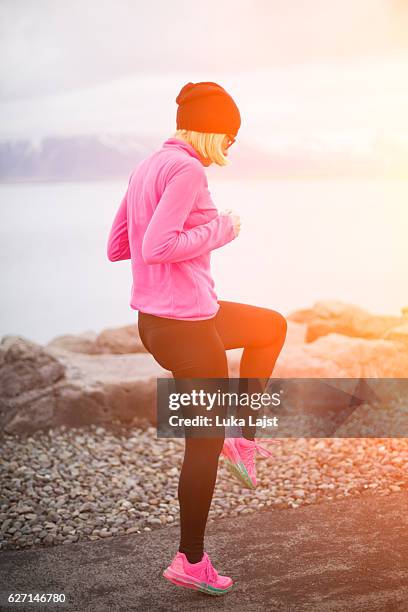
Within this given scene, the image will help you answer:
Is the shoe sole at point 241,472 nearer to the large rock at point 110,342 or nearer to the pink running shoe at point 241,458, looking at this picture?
the pink running shoe at point 241,458

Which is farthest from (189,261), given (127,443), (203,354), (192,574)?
(127,443)

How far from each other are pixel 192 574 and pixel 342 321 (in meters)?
2.78

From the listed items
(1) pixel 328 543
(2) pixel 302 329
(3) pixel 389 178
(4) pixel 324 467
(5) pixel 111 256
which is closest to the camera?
(5) pixel 111 256

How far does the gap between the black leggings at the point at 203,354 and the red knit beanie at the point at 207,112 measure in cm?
53

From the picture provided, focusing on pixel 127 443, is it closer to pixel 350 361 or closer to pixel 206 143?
pixel 350 361

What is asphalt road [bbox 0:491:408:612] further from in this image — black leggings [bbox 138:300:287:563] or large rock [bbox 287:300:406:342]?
large rock [bbox 287:300:406:342]

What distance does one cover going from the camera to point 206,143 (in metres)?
2.69

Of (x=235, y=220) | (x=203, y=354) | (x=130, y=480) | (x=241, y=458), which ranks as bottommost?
(x=130, y=480)

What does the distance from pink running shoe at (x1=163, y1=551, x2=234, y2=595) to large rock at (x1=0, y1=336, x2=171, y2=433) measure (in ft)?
7.57

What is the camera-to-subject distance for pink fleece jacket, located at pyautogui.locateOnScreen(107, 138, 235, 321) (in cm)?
253

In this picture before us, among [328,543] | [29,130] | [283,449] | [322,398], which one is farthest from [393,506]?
[29,130]

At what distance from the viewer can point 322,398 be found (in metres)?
5.20

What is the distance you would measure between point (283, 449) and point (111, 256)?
2.26m

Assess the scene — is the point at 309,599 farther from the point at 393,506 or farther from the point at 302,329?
the point at 302,329
